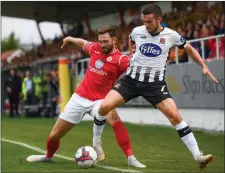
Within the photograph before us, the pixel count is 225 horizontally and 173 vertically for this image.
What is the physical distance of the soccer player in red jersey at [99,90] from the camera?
8.80 m

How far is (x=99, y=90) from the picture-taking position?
29.6 ft

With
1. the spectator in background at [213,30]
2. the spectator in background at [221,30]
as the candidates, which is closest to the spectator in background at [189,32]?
the spectator in background at [213,30]

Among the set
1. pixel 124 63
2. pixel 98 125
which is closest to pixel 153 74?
pixel 124 63

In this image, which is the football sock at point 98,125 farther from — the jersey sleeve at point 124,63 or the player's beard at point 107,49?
the player's beard at point 107,49

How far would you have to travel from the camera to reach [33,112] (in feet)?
85.5

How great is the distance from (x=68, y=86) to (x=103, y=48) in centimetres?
1593

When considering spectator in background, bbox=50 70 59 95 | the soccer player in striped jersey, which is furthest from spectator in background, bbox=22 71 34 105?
the soccer player in striped jersey

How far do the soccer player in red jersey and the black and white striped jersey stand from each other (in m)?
0.37

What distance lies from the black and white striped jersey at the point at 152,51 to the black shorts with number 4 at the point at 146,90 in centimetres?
8

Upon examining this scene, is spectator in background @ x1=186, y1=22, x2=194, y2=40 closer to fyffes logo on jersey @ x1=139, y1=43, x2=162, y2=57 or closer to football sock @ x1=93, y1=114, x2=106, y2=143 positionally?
football sock @ x1=93, y1=114, x2=106, y2=143

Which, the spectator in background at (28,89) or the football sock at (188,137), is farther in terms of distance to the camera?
the spectator in background at (28,89)

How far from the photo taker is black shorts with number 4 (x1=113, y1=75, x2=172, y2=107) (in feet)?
27.7

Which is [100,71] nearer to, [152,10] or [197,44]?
[152,10]

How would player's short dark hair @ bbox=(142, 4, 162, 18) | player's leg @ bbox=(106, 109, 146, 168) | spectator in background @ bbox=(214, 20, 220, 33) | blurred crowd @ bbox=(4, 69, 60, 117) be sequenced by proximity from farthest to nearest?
blurred crowd @ bbox=(4, 69, 60, 117) → spectator in background @ bbox=(214, 20, 220, 33) → player's leg @ bbox=(106, 109, 146, 168) → player's short dark hair @ bbox=(142, 4, 162, 18)
